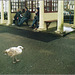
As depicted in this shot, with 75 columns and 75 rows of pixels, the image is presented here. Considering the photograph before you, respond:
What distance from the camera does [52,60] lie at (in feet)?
18.0

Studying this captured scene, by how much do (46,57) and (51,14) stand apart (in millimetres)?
→ 7450

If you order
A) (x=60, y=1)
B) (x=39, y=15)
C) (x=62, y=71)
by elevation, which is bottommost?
(x=62, y=71)

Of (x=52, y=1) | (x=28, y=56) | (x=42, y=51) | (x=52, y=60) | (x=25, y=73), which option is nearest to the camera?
(x=25, y=73)

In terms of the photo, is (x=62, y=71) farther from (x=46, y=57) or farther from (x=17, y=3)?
(x=17, y=3)

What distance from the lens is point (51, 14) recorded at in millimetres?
12656

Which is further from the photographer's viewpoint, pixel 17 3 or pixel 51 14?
pixel 17 3

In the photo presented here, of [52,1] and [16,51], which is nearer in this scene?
[16,51]

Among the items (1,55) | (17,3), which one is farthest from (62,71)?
(17,3)

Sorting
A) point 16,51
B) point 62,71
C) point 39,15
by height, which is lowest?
point 62,71

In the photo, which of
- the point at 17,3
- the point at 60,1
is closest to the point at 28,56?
the point at 60,1

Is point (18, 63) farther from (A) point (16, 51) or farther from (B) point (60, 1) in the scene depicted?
(B) point (60, 1)

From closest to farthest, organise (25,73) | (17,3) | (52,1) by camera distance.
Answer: (25,73), (52,1), (17,3)

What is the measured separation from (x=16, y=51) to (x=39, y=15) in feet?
24.0

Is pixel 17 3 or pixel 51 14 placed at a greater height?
pixel 17 3
